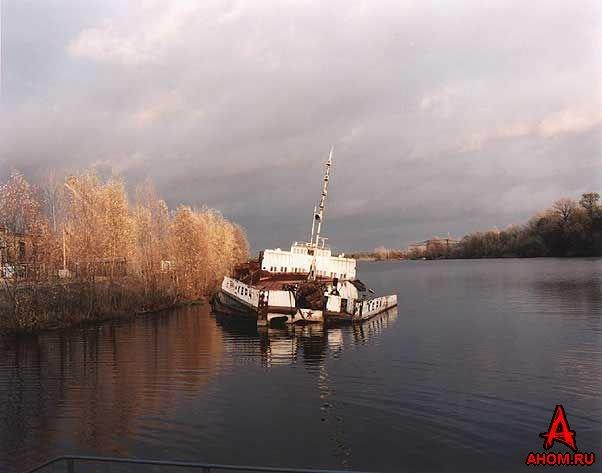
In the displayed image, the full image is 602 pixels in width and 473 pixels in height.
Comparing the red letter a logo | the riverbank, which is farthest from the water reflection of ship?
the red letter a logo

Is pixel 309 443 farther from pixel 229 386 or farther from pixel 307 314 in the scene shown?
pixel 307 314

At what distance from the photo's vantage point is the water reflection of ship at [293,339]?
31.4 meters

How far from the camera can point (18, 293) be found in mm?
38938

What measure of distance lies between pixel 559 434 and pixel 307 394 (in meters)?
9.71

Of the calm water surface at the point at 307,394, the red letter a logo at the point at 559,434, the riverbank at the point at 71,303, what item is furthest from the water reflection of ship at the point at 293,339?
the red letter a logo at the point at 559,434

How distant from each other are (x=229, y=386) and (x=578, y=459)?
14.0 metres

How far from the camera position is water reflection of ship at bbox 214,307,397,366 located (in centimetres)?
3139

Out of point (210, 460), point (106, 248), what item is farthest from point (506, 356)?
point (106, 248)

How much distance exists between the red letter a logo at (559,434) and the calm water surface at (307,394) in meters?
0.32

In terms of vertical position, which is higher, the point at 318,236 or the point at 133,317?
the point at 318,236

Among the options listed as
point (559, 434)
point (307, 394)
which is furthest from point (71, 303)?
point (559, 434)

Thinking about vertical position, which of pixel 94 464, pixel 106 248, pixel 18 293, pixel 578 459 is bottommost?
pixel 578 459

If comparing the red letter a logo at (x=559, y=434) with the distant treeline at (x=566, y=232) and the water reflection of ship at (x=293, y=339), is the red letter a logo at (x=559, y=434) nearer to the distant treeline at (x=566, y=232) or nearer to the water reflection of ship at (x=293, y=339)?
A: the water reflection of ship at (x=293, y=339)

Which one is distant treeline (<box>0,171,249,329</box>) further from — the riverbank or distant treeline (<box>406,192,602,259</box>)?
distant treeline (<box>406,192,602,259</box>)
